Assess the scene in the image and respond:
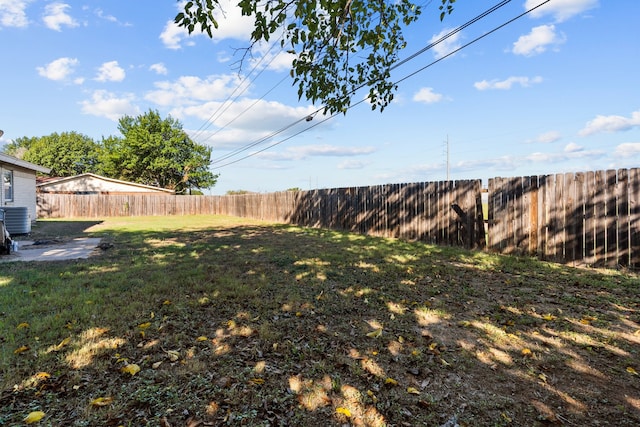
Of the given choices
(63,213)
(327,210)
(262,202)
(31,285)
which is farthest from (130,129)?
(31,285)

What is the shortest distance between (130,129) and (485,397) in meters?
42.4

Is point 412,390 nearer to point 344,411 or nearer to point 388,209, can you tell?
point 344,411

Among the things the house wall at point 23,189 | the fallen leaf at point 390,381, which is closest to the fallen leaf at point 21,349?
the fallen leaf at point 390,381

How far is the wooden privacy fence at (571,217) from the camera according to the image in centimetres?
538

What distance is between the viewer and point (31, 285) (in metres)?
4.50

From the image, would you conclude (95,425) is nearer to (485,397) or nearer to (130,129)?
(485,397)

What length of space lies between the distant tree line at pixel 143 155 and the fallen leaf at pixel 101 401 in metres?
38.7

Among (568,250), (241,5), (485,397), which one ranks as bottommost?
(485,397)

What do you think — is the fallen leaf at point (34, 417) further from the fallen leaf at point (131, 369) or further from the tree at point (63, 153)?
the tree at point (63, 153)

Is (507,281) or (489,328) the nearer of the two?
(489,328)

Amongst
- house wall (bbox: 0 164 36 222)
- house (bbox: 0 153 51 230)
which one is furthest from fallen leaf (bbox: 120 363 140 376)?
house wall (bbox: 0 164 36 222)

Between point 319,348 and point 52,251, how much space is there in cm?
760

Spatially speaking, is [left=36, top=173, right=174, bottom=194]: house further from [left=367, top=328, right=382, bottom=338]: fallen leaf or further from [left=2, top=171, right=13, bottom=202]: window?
[left=367, top=328, right=382, bottom=338]: fallen leaf

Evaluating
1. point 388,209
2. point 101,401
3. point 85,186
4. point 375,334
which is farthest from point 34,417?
point 85,186
